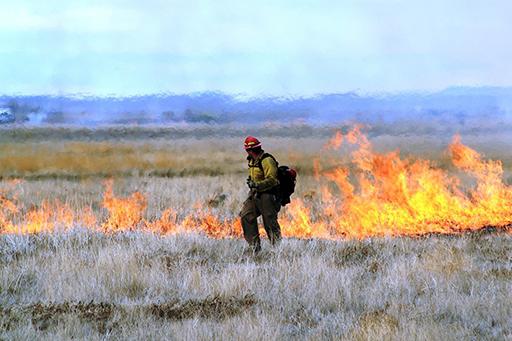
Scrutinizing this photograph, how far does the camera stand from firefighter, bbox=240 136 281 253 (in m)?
9.16

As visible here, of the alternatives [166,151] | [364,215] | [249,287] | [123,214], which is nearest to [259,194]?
[249,287]

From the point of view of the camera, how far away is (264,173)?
9203 mm

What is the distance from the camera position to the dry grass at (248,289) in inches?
228

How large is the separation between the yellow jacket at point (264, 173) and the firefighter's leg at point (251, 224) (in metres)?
0.32

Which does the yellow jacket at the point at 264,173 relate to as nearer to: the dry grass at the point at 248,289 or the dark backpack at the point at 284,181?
the dark backpack at the point at 284,181

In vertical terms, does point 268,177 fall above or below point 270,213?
above

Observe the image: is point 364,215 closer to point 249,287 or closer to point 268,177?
point 268,177

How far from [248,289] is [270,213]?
7.70 feet

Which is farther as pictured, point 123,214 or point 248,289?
point 123,214

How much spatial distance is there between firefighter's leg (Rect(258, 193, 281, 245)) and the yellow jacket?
0.16 m

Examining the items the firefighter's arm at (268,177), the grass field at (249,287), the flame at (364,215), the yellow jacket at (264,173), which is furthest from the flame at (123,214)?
the firefighter's arm at (268,177)

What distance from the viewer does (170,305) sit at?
6.48m

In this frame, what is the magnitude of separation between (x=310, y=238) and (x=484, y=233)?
9.13 feet

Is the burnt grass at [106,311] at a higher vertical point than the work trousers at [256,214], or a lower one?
lower
